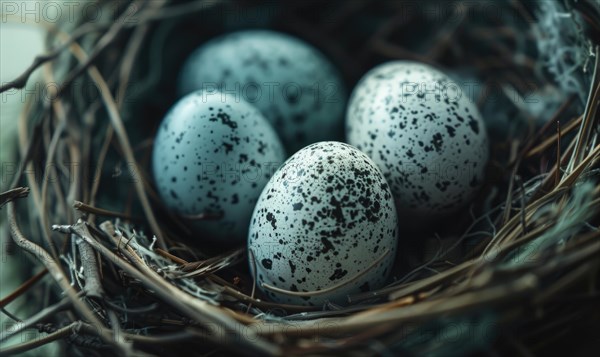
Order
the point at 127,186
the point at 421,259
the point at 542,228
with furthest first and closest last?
the point at 127,186
the point at 421,259
the point at 542,228

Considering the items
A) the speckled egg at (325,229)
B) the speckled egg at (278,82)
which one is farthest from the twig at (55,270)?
the speckled egg at (278,82)

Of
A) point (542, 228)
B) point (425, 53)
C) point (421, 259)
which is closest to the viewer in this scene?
point (542, 228)

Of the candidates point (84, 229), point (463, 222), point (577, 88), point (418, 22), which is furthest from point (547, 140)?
point (84, 229)

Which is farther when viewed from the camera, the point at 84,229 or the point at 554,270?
the point at 84,229

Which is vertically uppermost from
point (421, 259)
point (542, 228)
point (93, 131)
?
point (93, 131)

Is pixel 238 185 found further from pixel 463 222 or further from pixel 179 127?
pixel 463 222

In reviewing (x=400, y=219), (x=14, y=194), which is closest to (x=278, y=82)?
(x=400, y=219)

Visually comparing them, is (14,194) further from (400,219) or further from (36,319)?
(400,219)
